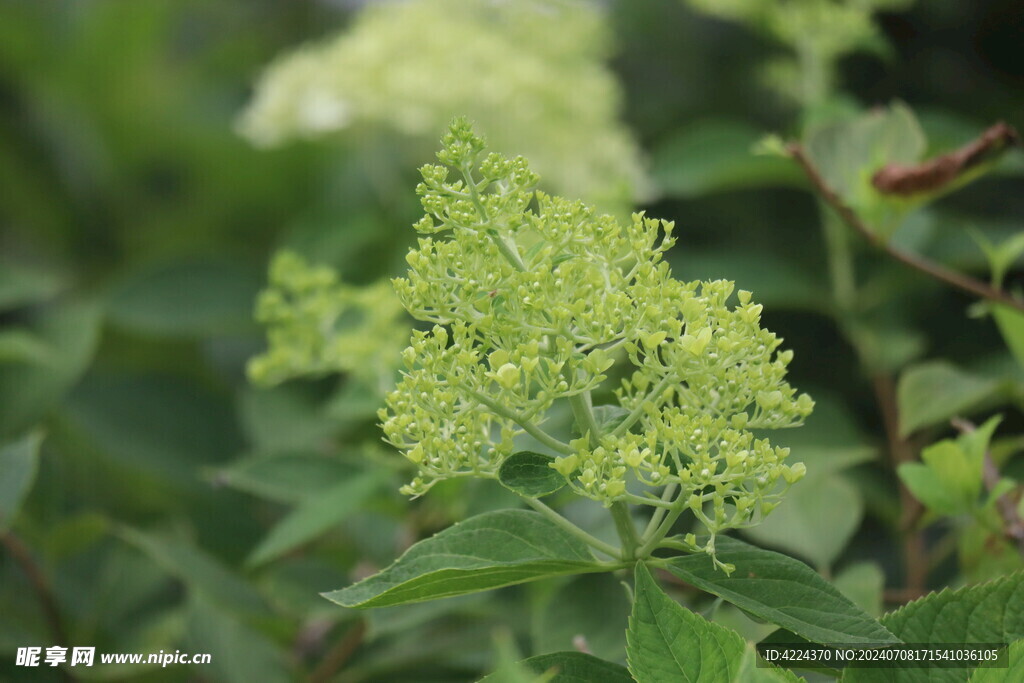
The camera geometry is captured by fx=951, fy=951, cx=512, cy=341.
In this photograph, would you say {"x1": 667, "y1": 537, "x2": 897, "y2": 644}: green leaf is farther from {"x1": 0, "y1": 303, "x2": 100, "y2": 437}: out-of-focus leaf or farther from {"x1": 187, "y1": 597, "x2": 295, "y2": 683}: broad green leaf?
{"x1": 0, "y1": 303, "x2": 100, "y2": 437}: out-of-focus leaf

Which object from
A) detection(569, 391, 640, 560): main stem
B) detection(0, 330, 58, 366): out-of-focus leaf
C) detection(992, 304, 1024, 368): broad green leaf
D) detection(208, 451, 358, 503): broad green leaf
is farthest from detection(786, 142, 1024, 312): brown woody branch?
detection(0, 330, 58, 366): out-of-focus leaf

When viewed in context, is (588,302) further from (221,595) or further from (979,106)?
(979,106)

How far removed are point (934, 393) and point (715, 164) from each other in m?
0.37

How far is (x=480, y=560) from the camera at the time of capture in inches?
13.2

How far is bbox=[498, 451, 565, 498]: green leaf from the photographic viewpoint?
1.04ft

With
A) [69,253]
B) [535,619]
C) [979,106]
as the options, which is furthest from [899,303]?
[69,253]

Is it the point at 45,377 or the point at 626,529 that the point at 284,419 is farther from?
the point at 626,529

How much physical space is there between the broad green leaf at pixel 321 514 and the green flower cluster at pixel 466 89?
1.55 feet

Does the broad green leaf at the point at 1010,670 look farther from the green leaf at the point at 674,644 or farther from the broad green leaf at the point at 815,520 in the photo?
the broad green leaf at the point at 815,520

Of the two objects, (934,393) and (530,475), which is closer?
(530,475)

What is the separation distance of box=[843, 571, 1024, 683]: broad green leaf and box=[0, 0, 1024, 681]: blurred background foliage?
3.9 inches

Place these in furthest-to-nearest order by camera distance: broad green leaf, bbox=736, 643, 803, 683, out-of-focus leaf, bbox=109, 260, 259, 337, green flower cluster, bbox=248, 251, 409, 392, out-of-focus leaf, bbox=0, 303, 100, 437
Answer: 1. out-of-focus leaf, bbox=109, 260, 259, 337
2. out-of-focus leaf, bbox=0, 303, 100, 437
3. green flower cluster, bbox=248, 251, 409, 392
4. broad green leaf, bbox=736, 643, 803, 683

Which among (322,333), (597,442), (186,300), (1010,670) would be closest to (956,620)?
(1010,670)

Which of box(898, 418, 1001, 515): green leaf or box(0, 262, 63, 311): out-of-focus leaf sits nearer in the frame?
box(898, 418, 1001, 515): green leaf
